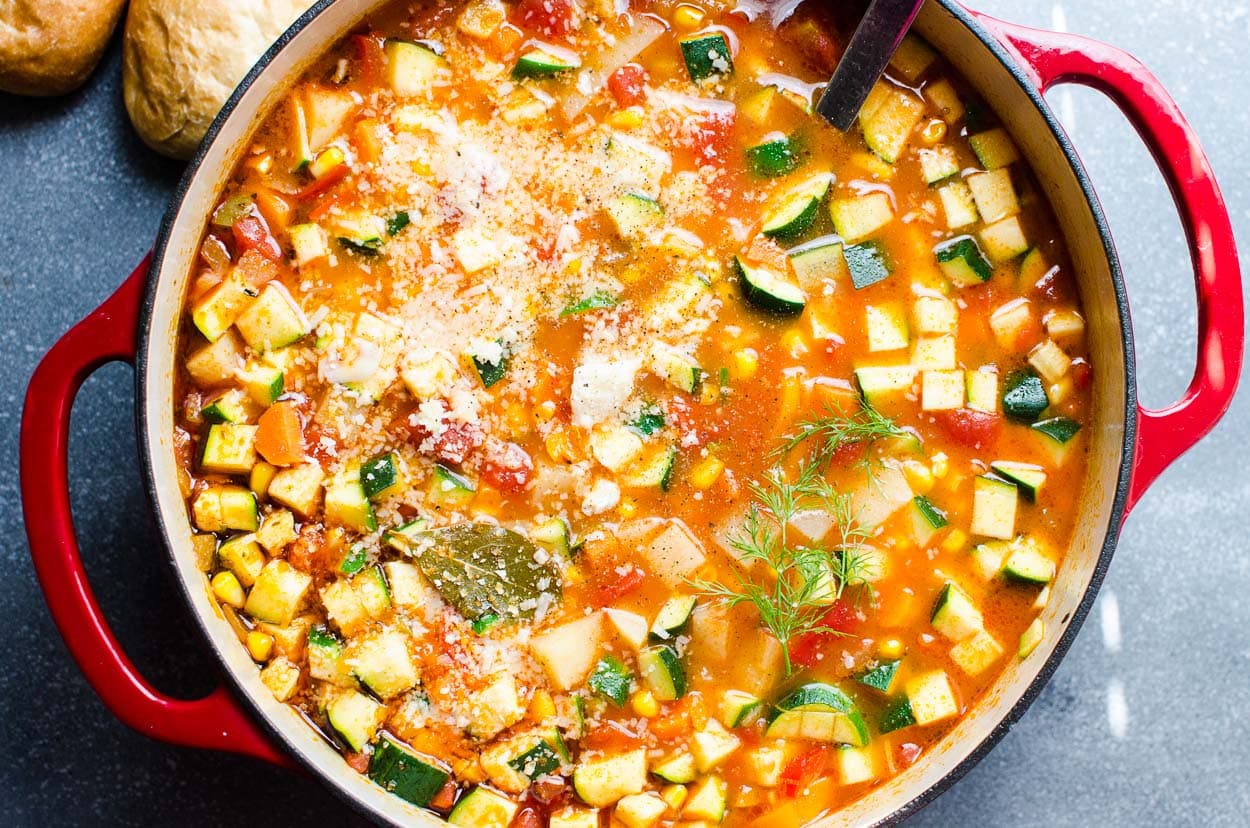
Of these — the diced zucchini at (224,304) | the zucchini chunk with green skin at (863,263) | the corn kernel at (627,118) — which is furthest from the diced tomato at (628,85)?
the diced zucchini at (224,304)

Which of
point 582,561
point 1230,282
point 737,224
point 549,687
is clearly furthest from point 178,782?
point 1230,282

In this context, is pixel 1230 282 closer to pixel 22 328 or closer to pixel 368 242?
pixel 368 242

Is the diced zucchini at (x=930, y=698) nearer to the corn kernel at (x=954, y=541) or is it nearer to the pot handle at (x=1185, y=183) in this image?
the corn kernel at (x=954, y=541)

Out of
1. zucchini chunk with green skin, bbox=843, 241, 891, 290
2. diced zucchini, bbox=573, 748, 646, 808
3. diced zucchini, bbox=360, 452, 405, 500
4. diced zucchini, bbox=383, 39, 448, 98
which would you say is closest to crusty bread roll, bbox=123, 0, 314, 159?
diced zucchini, bbox=383, 39, 448, 98

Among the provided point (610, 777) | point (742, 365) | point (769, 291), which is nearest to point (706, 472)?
point (742, 365)

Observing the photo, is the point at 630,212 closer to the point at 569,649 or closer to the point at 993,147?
the point at 993,147
